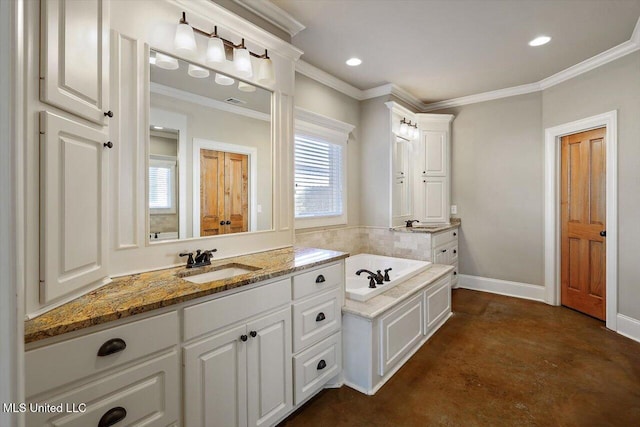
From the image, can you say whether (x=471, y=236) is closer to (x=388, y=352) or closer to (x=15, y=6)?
(x=388, y=352)

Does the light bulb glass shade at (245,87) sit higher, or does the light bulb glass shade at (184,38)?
the light bulb glass shade at (184,38)

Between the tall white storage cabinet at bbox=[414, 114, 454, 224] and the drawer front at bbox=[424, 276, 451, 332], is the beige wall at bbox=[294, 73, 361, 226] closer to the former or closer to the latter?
the tall white storage cabinet at bbox=[414, 114, 454, 224]

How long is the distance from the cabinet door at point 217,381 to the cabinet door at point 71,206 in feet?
1.73

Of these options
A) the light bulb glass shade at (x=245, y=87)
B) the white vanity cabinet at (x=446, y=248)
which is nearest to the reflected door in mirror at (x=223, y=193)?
the light bulb glass shade at (x=245, y=87)

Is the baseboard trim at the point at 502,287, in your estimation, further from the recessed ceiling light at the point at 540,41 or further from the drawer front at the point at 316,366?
the drawer front at the point at 316,366

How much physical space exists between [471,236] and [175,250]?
394 centimetres

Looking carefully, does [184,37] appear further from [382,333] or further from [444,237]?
[444,237]

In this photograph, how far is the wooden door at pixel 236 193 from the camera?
2.06 m

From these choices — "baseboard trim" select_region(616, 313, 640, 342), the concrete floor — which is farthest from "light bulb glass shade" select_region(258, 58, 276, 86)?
"baseboard trim" select_region(616, 313, 640, 342)

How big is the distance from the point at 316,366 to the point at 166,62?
2004 mm

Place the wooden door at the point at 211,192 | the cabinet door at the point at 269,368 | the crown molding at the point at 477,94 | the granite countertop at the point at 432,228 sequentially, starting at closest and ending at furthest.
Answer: the cabinet door at the point at 269,368 → the wooden door at the point at 211,192 → the crown molding at the point at 477,94 → the granite countertop at the point at 432,228

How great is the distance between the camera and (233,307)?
4.70 feet

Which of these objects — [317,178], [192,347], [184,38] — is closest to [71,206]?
[192,347]

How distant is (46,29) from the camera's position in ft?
3.42
